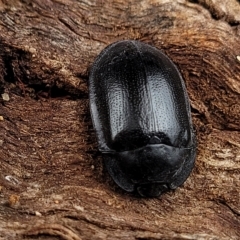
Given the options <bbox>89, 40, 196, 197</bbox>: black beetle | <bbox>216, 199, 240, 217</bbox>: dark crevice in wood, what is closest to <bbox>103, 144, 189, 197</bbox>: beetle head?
<bbox>89, 40, 196, 197</bbox>: black beetle

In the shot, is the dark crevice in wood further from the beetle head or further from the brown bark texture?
the beetle head

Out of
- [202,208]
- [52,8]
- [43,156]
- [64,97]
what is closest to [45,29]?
[52,8]

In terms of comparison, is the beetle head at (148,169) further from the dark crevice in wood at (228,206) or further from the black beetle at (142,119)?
the dark crevice in wood at (228,206)

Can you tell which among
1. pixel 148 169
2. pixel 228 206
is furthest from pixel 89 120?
pixel 228 206

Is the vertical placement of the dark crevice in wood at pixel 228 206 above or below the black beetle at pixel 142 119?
below

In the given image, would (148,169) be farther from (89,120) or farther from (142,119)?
(89,120)

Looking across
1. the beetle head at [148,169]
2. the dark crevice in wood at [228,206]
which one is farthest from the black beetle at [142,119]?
the dark crevice in wood at [228,206]

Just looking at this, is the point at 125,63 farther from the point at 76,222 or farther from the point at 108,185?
the point at 76,222
